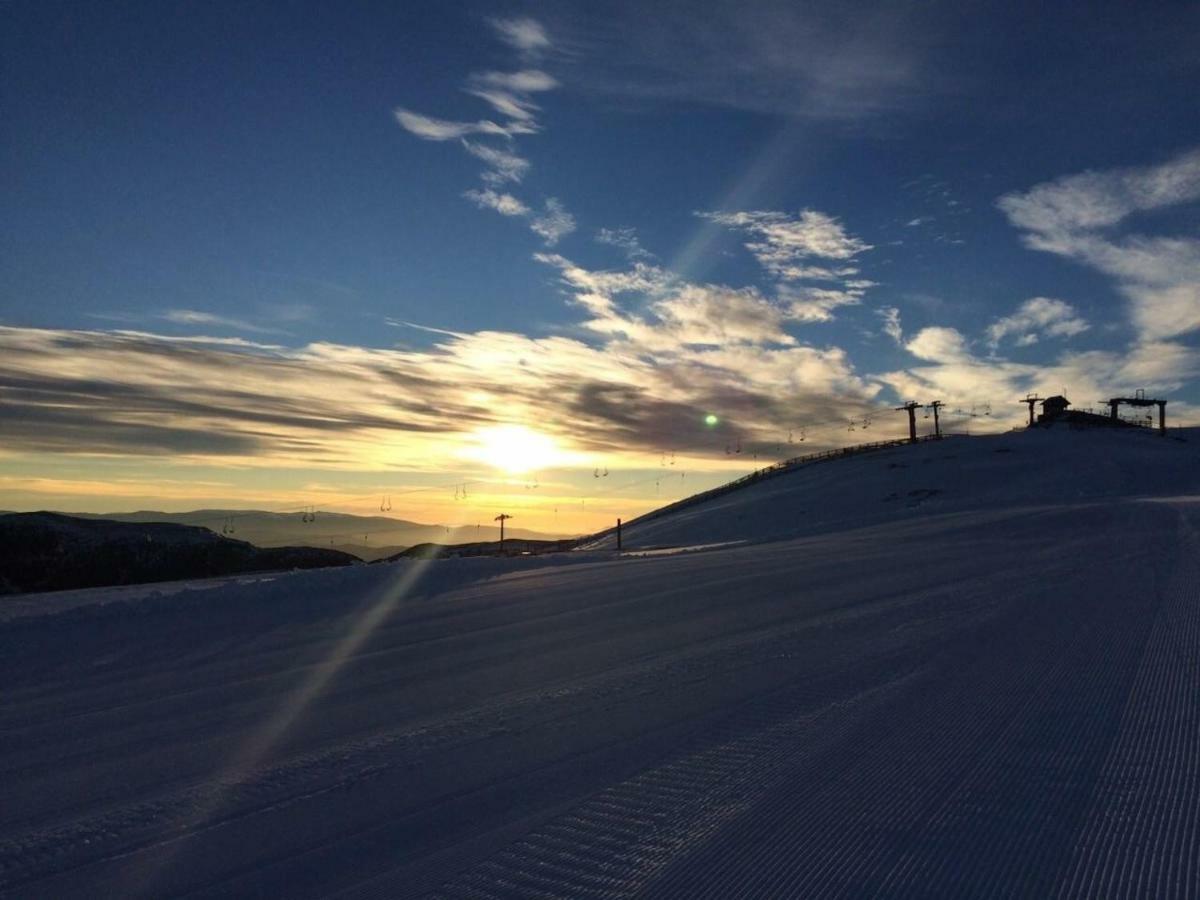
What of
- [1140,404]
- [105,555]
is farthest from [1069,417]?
[105,555]

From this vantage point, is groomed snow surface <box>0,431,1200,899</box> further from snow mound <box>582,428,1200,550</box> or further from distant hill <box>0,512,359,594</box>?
snow mound <box>582,428,1200,550</box>

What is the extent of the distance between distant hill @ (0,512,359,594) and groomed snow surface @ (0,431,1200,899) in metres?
9.31

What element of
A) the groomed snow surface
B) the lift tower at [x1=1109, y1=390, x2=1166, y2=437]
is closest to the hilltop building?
the lift tower at [x1=1109, y1=390, x2=1166, y2=437]

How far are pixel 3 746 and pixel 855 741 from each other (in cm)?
758

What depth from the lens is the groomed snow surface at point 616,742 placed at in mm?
4652

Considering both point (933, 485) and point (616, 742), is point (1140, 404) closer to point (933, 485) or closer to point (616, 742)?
point (933, 485)

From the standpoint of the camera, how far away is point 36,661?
10812 millimetres

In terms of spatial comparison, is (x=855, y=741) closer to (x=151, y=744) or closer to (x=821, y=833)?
(x=821, y=833)

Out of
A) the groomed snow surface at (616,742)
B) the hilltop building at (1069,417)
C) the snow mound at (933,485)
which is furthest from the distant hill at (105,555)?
the hilltop building at (1069,417)

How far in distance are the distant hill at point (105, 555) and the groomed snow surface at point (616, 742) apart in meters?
9.31

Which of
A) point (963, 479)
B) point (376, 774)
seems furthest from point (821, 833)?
point (963, 479)

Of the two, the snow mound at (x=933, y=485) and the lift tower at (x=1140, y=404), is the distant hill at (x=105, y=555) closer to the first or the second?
the snow mound at (x=933, y=485)

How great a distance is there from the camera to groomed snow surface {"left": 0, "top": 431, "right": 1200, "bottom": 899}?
4.65 meters

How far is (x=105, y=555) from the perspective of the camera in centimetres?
2422
